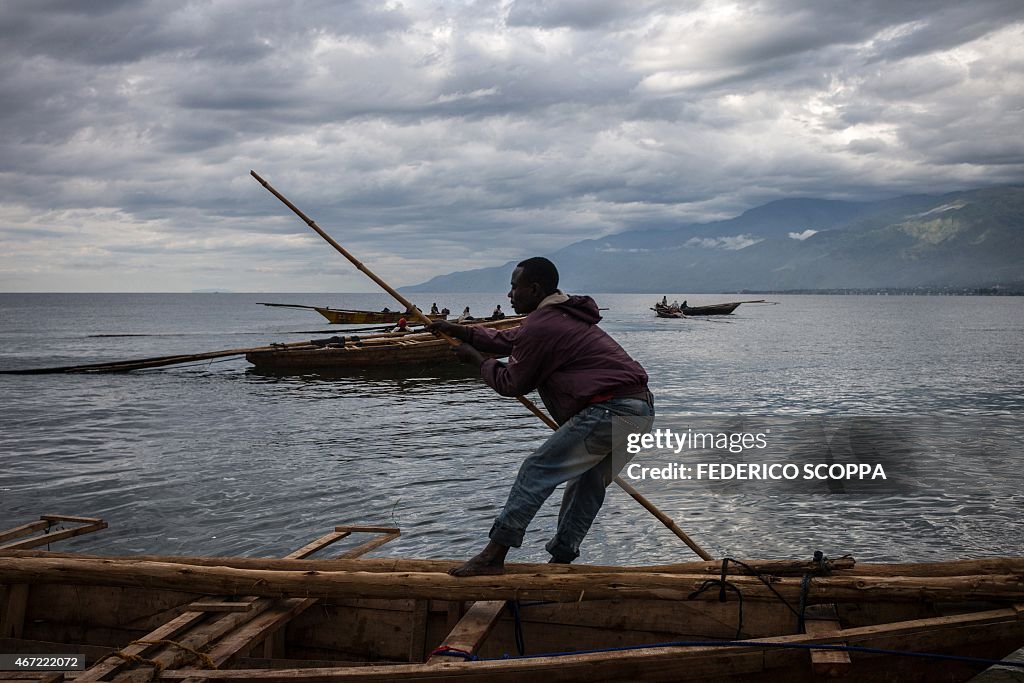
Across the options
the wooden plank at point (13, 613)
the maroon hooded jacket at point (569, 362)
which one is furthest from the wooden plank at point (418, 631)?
the wooden plank at point (13, 613)

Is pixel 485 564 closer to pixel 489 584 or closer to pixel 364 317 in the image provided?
pixel 489 584

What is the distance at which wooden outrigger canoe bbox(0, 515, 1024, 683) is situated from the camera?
14.2 ft

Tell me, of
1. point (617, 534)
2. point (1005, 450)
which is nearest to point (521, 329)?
point (617, 534)

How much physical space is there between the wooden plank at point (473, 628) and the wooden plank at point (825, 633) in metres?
1.83

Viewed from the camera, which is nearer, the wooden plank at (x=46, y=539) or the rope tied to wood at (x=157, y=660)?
the rope tied to wood at (x=157, y=660)

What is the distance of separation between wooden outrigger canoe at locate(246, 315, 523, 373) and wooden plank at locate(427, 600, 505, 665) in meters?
25.1

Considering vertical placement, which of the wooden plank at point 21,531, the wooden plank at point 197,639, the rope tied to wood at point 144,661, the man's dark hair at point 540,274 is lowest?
the wooden plank at point 197,639

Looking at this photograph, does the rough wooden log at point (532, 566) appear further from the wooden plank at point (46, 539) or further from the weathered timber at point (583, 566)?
the wooden plank at point (46, 539)

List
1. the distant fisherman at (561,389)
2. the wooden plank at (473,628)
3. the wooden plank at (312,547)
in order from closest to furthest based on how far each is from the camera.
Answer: the wooden plank at (473,628), the distant fisherman at (561,389), the wooden plank at (312,547)

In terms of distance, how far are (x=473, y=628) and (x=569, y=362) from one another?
179cm

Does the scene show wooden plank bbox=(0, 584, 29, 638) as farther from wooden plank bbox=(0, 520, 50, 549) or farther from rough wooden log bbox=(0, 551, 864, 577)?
wooden plank bbox=(0, 520, 50, 549)

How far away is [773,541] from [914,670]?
21.2 feet

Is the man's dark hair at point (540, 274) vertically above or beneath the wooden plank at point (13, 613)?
above

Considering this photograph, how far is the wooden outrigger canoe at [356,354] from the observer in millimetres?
30875
